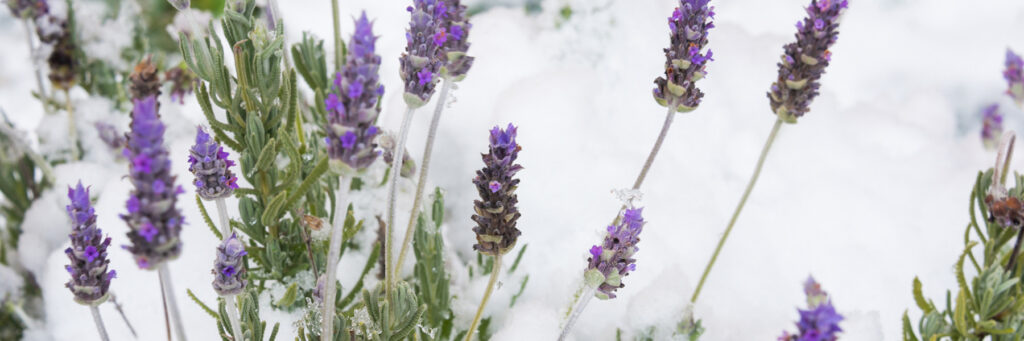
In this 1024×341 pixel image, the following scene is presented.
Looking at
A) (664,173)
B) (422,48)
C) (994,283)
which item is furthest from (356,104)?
(664,173)

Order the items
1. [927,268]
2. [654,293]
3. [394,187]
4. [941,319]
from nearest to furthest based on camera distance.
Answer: [394,187] → [941,319] → [654,293] → [927,268]

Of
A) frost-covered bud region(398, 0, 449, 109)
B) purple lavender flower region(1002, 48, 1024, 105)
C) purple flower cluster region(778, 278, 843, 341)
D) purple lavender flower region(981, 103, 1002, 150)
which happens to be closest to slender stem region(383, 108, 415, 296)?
frost-covered bud region(398, 0, 449, 109)

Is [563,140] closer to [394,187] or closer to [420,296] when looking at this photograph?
[420,296]

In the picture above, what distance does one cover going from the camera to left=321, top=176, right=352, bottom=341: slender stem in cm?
42

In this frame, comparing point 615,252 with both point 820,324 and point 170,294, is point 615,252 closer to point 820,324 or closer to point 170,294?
point 820,324

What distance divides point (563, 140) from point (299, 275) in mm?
486

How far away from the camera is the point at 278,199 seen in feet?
1.82

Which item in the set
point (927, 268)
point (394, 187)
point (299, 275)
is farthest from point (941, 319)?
point (299, 275)

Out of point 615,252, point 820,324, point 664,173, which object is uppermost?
point 664,173

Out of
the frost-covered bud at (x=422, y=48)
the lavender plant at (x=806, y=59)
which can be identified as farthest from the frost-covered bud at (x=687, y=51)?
the frost-covered bud at (x=422, y=48)

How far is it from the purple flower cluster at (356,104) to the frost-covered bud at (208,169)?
0.41 ft

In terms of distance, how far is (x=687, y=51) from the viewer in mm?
589

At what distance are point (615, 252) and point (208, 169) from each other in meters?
0.30

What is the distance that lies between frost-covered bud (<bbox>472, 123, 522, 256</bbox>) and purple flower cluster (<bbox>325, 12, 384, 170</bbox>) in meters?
0.11
